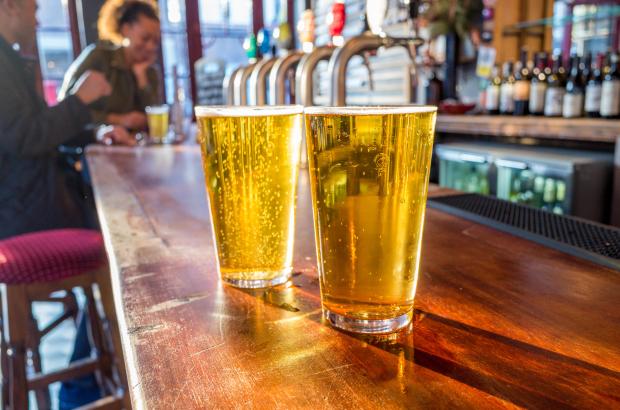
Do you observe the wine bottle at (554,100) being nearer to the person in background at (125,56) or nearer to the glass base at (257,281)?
the person in background at (125,56)

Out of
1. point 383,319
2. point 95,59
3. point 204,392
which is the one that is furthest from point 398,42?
point 95,59

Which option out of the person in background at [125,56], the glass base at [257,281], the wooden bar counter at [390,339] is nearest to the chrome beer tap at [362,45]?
the wooden bar counter at [390,339]

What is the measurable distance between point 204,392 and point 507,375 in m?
0.23

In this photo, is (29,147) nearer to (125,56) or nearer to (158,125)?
(158,125)

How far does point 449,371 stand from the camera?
39 cm

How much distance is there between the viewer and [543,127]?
2.63 meters

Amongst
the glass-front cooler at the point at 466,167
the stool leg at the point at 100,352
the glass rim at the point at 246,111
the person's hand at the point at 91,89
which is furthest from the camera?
the glass-front cooler at the point at 466,167

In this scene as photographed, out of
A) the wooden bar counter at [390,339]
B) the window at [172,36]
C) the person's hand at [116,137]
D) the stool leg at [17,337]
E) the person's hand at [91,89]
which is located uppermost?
the window at [172,36]

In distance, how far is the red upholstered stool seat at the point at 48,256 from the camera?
1481 mm

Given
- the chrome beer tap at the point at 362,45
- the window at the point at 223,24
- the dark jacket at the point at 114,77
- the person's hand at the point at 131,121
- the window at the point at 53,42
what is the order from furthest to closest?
the window at the point at 223,24 → the window at the point at 53,42 → the dark jacket at the point at 114,77 → the person's hand at the point at 131,121 → the chrome beer tap at the point at 362,45

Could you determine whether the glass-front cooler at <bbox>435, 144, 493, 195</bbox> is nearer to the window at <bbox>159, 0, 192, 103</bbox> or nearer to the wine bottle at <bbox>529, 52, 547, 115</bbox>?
the wine bottle at <bbox>529, 52, 547, 115</bbox>

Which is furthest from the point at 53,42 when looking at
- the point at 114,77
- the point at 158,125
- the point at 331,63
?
the point at 331,63

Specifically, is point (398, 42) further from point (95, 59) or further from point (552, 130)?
point (95, 59)

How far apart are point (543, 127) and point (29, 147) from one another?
2.45m
